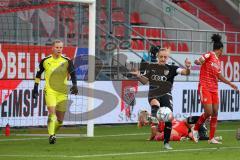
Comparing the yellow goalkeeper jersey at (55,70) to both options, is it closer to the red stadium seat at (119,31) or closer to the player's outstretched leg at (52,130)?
the player's outstretched leg at (52,130)

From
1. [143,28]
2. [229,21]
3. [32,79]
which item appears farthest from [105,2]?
[229,21]

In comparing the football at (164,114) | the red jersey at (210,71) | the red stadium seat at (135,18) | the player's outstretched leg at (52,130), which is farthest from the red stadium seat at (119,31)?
the football at (164,114)

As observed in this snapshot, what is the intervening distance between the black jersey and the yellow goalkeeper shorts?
7.38 ft

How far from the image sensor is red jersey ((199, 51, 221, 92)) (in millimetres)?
17656

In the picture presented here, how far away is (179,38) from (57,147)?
16.4 m

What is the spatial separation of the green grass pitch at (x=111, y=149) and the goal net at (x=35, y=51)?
1.62 meters

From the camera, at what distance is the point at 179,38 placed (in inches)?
1257

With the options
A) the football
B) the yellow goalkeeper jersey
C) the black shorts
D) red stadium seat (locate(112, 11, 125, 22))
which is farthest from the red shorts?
red stadium seat (locate(112, 11, 125, 22))

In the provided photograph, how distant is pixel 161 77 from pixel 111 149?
194 cm

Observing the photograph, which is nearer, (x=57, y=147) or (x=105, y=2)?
(x=57, y=147)

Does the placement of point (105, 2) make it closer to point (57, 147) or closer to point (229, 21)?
point (229, 21)

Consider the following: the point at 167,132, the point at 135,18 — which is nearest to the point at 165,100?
the point at 167,132

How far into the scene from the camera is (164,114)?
51.9 ft

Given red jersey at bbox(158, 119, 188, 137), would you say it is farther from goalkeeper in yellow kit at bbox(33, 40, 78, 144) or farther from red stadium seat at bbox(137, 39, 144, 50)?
red stadium seat at bbox(137, 39, 144, 50)
